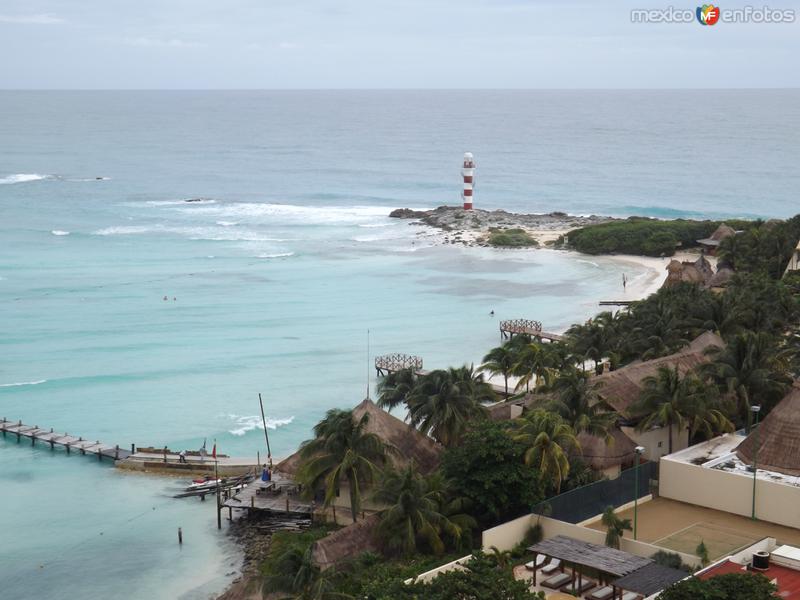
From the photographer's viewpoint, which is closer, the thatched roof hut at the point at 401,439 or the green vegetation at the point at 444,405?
the green vegetation at the point at 444,405

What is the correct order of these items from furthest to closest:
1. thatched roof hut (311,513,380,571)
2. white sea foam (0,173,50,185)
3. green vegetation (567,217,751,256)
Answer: white sea foam (0,173,50,185) → green vegetation (567,217,751,256) → thatched roof hut (311,513,380,571)

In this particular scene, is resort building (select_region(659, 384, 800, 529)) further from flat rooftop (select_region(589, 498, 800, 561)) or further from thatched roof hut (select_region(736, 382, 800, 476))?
flat rooftop (select_region(589, 498, 800, 561))

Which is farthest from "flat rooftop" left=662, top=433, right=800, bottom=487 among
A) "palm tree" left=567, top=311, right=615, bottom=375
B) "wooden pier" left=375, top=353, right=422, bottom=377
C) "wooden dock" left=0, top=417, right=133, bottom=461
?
"wooden dock" left=0, top=417, right=133, bottom=461

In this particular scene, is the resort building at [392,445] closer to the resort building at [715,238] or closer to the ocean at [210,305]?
the ocean at [210,305]

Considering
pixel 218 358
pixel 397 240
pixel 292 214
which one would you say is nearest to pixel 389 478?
pixel 218 358

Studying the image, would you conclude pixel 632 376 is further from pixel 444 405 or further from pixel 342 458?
pixel 342 458

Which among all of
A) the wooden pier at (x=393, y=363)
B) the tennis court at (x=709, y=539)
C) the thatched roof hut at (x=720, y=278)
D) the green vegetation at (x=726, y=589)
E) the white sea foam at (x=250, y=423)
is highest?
the thatched roof hut at (x=720, y=278)

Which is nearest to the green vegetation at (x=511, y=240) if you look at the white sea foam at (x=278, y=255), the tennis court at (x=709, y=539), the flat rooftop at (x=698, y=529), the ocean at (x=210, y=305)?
the ocean at (x=210, y=305)

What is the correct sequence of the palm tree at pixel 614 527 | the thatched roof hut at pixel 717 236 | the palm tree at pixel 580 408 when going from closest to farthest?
the palm tree at pixel 614 527 < the palm tree at pixel 580 408 < the thatched roof hut at pixel 717 236
